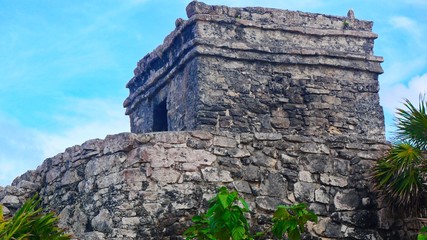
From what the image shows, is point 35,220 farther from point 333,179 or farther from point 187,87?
point 187,87

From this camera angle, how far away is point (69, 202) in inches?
331

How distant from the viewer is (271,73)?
442 inches

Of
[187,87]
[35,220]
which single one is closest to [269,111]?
[187,87]

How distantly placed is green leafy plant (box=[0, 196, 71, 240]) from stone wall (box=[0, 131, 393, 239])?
1.71ft

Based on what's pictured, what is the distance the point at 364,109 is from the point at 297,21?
59.0 inches

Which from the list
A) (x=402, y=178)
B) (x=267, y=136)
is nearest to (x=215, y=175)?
(x=267, y=136)

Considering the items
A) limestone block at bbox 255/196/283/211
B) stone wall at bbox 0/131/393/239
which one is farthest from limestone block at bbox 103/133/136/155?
limestone block at bbox 255/196/283/211

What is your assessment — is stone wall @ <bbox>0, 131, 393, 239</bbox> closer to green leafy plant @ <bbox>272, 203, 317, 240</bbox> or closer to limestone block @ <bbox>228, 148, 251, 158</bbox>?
limestone block @ <bbox>228, 148, 251, 158</bbox>

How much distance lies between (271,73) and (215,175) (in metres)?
3.64

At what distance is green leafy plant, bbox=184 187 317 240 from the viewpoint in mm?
6961

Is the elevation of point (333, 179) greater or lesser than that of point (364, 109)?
lesser

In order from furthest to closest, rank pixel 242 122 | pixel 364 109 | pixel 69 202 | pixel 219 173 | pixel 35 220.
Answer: pixel 364 109
pixel 242 122
pixel 69 202
pixel 219 173
pixel 35 220

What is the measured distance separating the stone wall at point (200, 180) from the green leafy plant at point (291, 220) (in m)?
0.58

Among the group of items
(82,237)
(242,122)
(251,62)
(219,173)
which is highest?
(251,62)
